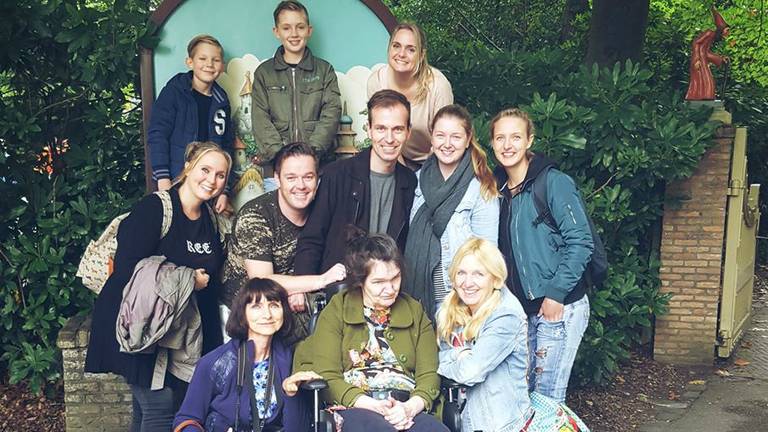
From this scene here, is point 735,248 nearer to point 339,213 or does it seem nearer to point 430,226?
point 430,226

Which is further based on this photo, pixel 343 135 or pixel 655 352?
pixel 655 352

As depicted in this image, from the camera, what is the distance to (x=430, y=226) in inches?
172

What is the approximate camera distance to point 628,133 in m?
6.28

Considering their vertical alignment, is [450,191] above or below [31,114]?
below

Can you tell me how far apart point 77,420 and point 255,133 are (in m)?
2.18

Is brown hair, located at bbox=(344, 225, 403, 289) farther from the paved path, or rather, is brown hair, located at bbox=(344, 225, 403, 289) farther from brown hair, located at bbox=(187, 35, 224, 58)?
the paved path

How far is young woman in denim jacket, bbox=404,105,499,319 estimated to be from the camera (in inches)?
170

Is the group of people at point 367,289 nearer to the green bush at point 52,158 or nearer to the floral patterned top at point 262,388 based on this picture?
the floral patterned top at point 262,388

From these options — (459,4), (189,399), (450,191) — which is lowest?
(189,399)

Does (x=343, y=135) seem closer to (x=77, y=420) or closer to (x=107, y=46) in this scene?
(x=107, y=46)

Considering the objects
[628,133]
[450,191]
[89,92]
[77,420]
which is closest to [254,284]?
[450,191]

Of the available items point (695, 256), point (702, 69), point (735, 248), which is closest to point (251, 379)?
point (695, 256)

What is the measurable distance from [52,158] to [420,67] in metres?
3.01

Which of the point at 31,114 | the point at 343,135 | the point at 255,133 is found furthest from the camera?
the point at 31,114
